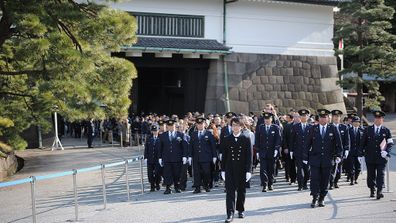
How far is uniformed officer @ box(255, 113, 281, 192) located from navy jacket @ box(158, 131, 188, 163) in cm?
180

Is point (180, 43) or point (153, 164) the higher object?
point (180, 43)

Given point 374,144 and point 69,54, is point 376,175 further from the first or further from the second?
point 69,54

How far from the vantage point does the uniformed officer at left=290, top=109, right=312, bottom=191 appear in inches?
473

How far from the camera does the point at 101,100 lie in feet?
35.7

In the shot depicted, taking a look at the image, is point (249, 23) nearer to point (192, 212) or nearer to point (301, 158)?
point (301, 158)

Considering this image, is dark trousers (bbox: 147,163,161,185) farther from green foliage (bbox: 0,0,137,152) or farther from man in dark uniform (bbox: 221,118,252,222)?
man in dark uniform (bbox: 221,118,252,222)

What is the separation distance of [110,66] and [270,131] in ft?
13.5

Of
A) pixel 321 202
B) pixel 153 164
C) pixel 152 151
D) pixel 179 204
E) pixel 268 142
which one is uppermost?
pixel 268 142

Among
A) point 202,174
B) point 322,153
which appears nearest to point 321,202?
point 322,153

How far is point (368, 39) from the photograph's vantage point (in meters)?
24.7

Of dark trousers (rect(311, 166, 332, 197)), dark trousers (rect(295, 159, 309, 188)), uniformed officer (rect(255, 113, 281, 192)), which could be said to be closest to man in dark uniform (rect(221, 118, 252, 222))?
dark trousers (rect(311, 166, 332, 197))

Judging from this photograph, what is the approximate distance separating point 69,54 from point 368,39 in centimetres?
1837

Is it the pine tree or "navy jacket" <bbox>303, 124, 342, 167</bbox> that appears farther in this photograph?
the pine tree

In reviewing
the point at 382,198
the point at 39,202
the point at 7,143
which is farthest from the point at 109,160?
the point at 382,198
